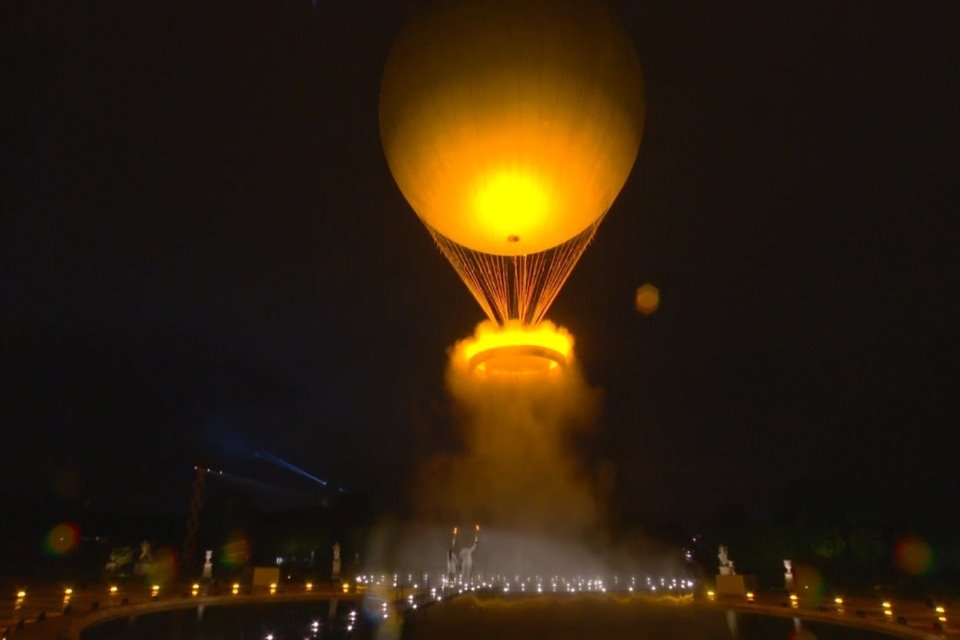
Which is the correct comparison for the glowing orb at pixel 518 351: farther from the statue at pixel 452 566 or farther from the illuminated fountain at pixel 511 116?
the statue at pixel 452 566

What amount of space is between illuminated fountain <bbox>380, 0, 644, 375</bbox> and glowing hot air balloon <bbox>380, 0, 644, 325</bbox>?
0.06 ft

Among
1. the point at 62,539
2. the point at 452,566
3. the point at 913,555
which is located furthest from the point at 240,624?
the point at 913,555

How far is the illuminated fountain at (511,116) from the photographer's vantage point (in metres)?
9.79

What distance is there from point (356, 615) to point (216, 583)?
413 inches

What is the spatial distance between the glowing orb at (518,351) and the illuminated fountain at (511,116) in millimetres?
3759

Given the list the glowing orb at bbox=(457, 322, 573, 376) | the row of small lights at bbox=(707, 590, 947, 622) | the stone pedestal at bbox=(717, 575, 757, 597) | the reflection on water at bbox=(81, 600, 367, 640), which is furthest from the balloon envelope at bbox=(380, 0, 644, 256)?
the stone pedestal at bbox=(717, 575, 757, 597)

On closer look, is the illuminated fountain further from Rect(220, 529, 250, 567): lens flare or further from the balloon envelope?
Rect(220, 529, 250, 567): lens flare

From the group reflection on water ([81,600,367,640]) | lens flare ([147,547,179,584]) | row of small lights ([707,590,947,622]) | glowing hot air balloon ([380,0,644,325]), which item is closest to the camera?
glowing hot air balloon ([380,0,644,325])

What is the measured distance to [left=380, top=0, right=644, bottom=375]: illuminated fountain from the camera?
979cm

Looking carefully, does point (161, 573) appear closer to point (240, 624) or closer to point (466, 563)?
point (240, 624)

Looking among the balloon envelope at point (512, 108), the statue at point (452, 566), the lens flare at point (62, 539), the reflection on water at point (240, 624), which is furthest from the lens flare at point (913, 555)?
the lens flare at point (62, 539)

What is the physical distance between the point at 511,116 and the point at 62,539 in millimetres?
41736

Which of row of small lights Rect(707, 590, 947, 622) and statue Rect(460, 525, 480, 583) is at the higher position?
statue Rect(460, 525, 480, 583)

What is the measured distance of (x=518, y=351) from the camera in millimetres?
16203
